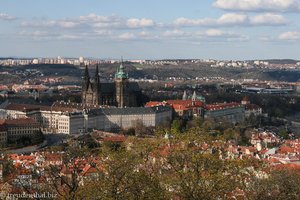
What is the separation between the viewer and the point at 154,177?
61.5 ft

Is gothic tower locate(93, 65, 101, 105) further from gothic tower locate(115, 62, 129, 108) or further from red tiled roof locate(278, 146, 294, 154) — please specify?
red tiled roof locate(278, 146, 294, 154)

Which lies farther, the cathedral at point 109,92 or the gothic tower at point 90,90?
the cathedral at point 109,92

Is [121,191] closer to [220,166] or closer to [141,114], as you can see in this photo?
[220,166]

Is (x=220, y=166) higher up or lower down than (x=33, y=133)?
higher up

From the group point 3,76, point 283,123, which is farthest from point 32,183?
point 3,76

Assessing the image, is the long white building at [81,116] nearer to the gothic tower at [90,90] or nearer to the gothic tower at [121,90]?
the gothic tower at [90,90]

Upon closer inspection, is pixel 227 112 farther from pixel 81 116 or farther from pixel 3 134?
pixel 3 134

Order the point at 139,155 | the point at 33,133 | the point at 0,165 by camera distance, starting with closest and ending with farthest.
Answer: the point at 139,155, the point at 0,165, the point at 33,133

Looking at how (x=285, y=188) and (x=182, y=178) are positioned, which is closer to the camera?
(x=182, y=178)

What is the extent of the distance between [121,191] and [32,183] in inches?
166

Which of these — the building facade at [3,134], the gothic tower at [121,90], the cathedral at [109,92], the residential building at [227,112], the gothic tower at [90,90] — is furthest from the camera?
the residential building at [227,112]

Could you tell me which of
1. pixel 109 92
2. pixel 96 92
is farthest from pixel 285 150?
pixel 109 92

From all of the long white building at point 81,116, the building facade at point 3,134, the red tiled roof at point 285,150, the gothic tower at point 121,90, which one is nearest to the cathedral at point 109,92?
the gothic tower at point 121,90

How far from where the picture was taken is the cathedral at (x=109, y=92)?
83375 millimetres
